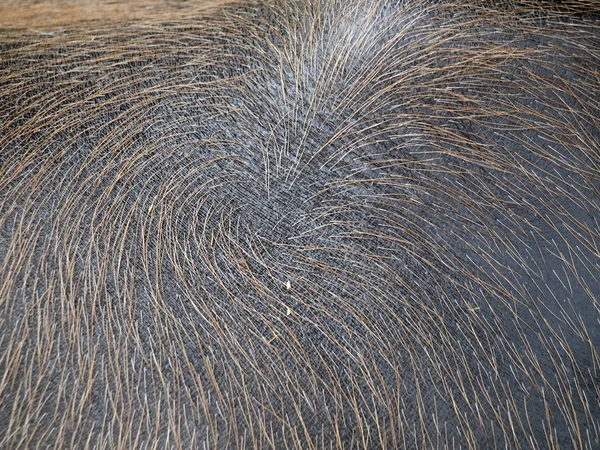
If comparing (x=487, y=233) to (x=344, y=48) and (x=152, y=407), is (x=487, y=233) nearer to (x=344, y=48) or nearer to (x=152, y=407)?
(x=344, y=48)

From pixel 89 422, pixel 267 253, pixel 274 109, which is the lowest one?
pixel 89 422

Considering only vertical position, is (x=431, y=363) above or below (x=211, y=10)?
below

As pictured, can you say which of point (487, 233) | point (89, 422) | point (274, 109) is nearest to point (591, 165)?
point (487, 233)

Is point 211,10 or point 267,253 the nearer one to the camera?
point 267,253

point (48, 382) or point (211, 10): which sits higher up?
point (211, 10)

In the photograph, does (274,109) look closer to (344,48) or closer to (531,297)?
(344,48)

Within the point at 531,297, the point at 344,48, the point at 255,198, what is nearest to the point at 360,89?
the point at 344,48
